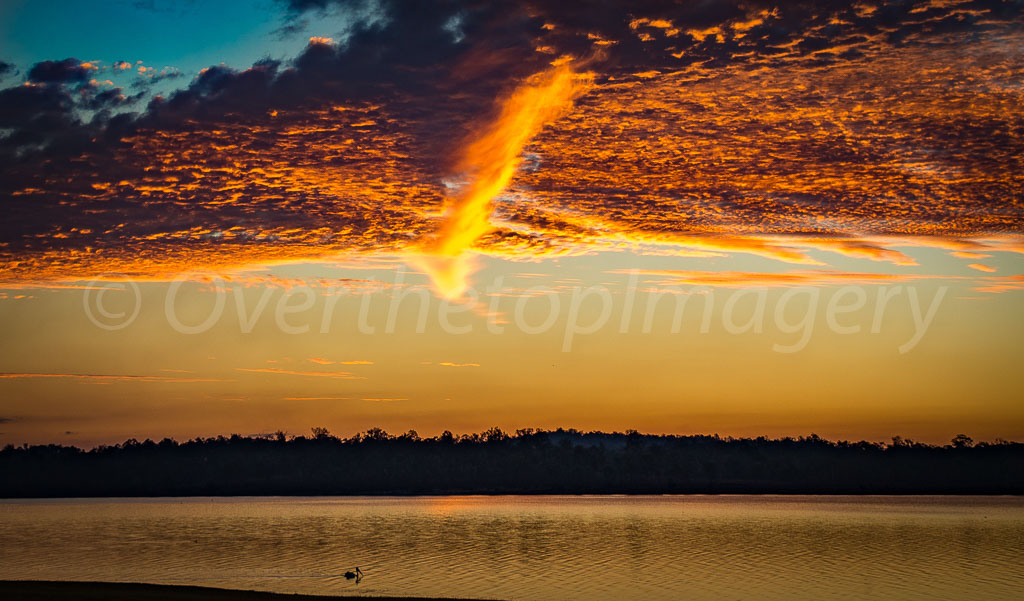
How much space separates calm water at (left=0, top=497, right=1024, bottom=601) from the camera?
5131 centimetres

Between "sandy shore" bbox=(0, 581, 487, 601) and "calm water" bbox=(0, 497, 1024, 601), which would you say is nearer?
"sandy shore" bbox=(0, 581, 487, 601)

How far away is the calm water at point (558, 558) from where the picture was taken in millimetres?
51312

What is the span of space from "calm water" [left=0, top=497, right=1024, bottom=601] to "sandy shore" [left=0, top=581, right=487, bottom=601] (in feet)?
16.9

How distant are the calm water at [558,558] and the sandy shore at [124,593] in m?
5.16

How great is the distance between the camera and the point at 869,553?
→ 72.1 m

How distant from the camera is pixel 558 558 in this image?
6838 centimetres

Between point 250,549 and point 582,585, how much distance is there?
3532 centimetres

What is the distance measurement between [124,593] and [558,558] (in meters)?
35.9

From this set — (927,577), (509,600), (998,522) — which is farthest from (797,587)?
(998,522)

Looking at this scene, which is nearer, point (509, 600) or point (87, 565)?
point (509, 600)

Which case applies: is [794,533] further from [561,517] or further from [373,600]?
[373,600]

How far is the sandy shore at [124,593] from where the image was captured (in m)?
37.6

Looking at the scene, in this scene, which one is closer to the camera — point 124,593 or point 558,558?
point 124,593

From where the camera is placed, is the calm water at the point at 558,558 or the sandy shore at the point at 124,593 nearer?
the sandy shore at the point at 124,593
